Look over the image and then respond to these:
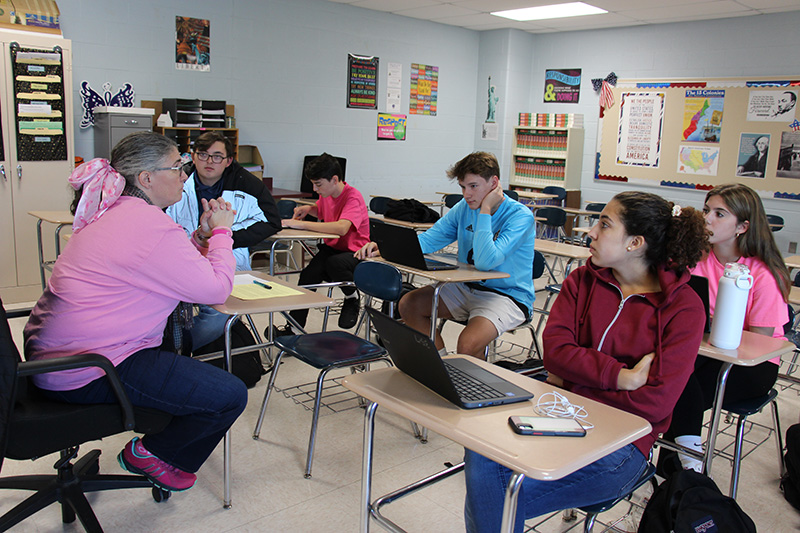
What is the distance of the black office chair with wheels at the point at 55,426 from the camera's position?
5.20ft

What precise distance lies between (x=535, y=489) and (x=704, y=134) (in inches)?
257

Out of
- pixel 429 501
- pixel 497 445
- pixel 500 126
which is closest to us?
pixel 497 445

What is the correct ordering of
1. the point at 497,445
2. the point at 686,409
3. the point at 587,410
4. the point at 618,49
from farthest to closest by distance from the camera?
the point at 618,49 < the point at 686,409 < the point at 587,410 < the point at 497,445

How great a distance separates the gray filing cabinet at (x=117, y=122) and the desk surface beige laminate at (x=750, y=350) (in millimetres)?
4536

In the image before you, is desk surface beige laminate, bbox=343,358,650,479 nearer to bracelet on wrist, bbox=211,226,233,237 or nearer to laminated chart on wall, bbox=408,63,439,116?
bracelet on wrist, bbox=211,226,233,237

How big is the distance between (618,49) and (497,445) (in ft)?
24.3

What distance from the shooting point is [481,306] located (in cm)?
293

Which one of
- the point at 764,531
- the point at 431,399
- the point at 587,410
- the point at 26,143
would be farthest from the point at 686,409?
the point at 26,143

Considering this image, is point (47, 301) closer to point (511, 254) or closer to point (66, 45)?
point (511, 254)

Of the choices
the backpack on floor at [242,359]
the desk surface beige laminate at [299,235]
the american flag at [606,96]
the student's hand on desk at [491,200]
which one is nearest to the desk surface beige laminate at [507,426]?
the student's hand on desk at [491,200]

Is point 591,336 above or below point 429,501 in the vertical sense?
above

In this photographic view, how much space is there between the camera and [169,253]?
1813 mm

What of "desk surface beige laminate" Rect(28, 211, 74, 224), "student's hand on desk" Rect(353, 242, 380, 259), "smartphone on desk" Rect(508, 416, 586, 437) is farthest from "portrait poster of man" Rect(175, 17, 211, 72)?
"smartphone on desk" Rect(508, 416, 586, 437)

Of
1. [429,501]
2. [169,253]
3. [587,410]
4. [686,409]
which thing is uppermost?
[169,253]
